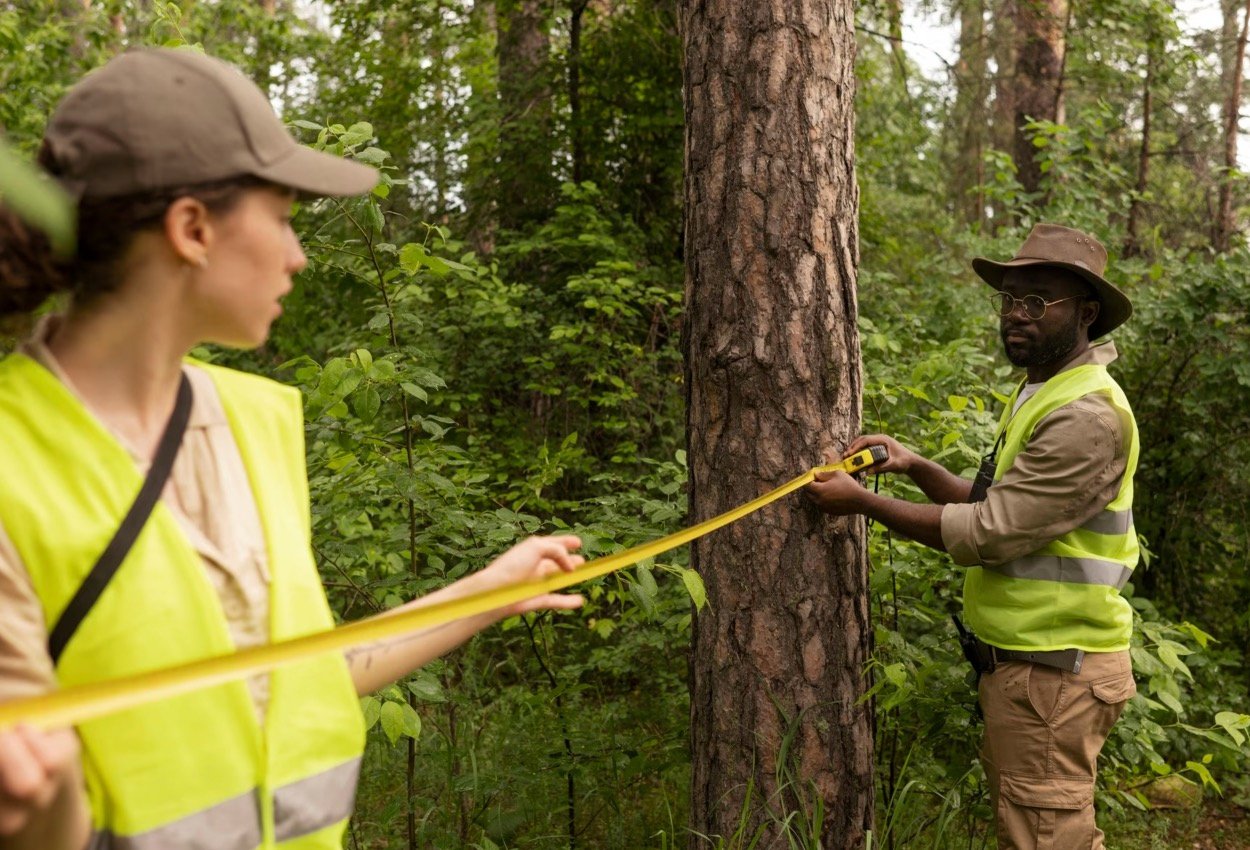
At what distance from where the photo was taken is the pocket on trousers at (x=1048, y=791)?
11.2 ft

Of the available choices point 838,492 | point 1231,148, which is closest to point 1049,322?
point 838,492

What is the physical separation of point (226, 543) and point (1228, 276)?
7.15 meters

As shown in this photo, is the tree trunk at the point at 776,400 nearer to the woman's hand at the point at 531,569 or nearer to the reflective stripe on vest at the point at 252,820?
the woman's hand at the point at 531,569

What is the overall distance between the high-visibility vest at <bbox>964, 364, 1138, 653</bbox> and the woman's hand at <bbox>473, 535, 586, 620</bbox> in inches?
79.2

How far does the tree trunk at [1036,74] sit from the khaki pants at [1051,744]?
8.22 meters

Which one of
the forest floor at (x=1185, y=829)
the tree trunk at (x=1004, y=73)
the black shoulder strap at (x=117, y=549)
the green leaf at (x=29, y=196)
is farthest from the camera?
the tree trunk at (x=1004, y=73)

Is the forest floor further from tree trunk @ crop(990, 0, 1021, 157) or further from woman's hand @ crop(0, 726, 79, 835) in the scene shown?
tree trunk @ crop(990, 0, 1021, 157)

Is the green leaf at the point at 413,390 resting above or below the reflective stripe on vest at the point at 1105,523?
above

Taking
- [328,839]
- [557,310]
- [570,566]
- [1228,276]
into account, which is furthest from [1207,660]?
[328,839]

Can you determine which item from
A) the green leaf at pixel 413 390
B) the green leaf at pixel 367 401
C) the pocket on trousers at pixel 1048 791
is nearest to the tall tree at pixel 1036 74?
the pocket on trousers at pixel 1048 791

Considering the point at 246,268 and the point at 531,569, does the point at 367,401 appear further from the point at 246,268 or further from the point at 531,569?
the point at 246,268

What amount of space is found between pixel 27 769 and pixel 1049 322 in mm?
3368

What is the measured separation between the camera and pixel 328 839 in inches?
61.6

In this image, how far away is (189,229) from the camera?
4.62 feet
